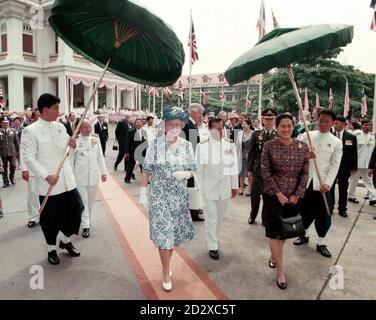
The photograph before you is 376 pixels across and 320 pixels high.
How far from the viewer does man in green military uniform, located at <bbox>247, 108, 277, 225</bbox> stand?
5.20 metres

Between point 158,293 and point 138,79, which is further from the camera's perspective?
point 138,79

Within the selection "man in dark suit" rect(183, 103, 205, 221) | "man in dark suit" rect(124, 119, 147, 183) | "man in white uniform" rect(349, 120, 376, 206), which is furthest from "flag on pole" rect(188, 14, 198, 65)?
"man in dark suit" rect(183, 103, 205, 221)

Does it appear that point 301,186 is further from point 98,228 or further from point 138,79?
point 98,228

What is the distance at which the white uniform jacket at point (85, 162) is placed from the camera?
4793 millimetres

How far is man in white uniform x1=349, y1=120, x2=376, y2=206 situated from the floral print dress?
5.36 m

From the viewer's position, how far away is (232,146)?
175 inches

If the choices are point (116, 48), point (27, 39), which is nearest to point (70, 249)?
point (116, 48)

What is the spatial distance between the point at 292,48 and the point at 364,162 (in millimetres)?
5545

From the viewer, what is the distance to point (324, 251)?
4254mm

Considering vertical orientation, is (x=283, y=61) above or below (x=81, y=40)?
below

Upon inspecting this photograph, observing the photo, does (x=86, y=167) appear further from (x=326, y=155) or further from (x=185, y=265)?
(x=326, y=155)

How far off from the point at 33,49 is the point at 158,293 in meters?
39.7

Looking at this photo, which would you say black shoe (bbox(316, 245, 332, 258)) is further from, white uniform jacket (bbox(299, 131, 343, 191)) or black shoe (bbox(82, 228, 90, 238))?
black shoe (bbox(82, 228, 90, 238))
